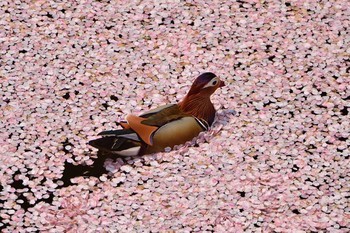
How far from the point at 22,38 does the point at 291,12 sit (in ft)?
7.93

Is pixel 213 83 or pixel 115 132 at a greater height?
pixel 213 83

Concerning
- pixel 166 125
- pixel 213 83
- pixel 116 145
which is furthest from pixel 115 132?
pixel 213 83

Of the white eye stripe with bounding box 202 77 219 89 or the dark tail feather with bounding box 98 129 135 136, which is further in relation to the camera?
the white eye stripe with bounding box 202 77 219 89

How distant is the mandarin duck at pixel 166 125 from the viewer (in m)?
8.55

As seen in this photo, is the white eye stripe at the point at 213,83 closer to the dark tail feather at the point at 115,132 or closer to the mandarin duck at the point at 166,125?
the mandarin duck at the point at 166,125

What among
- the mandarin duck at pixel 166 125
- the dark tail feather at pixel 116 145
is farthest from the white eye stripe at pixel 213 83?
the dark tail feather at pixel 116 145

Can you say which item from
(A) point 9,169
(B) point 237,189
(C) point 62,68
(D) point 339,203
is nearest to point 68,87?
(C) point 62,68

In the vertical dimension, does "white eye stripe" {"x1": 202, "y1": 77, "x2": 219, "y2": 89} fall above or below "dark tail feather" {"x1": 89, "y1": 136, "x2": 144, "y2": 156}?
above

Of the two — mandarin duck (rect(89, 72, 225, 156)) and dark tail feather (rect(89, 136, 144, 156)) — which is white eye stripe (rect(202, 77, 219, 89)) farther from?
dark tail feather (rect(89, 136, 144, 156))

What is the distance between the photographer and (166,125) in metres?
8.65

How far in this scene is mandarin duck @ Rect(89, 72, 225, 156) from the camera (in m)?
8.55

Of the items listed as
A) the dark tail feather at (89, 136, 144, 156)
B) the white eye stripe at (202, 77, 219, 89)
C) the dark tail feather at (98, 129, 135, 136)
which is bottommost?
the dark tail feather at (89, 136, 144, 156)

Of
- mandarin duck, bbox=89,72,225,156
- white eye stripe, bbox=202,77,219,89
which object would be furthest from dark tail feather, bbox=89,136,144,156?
white eye stripe, bbox=202,77,219,89

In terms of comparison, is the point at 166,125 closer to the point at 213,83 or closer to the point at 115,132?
the point at 115,132
